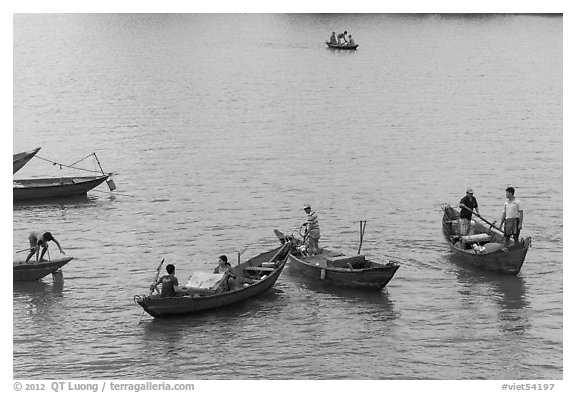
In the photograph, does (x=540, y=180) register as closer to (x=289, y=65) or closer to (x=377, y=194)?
(x=377, y=194)

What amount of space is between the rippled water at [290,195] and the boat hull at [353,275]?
1.05 feet

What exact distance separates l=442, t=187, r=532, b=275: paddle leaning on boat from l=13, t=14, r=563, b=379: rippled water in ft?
1.53

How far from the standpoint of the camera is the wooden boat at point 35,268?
97.6 feet

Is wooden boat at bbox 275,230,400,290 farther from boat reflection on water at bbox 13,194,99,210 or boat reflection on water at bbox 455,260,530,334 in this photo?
boat reflection on water at bbox 13,194,99,210

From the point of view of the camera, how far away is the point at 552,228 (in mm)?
35562

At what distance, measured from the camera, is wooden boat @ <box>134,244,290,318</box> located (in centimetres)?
2665

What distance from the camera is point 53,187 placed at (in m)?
39.5

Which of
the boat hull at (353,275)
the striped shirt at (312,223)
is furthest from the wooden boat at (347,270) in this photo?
the striped shirt at (312,223)

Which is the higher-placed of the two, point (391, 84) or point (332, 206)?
point (391, 84)

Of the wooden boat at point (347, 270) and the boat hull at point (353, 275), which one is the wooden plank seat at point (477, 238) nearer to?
the wooden boat at point (347, 270)

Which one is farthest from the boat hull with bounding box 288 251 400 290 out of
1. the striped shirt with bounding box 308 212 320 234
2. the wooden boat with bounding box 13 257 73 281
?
the wooden boat with bounding box 13 257 73 281

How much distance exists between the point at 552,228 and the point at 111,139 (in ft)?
78.6

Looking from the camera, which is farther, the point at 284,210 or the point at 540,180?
the point at 540,180

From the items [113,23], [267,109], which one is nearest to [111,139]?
[267,109]
